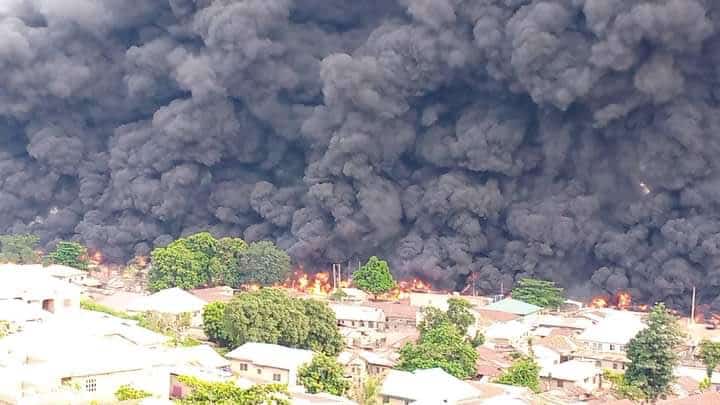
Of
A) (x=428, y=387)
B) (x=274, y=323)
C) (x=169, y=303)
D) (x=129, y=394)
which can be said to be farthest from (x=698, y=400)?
(x=169, y=303)

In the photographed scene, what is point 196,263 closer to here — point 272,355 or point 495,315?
point 495,315

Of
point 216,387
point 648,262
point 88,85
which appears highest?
point 88,85

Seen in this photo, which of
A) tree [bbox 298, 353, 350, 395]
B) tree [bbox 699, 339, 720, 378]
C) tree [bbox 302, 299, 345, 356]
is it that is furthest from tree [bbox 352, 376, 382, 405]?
tree [bbox 699, 339, 720, 378]

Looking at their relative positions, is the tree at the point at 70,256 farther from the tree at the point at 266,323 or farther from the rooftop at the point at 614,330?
the rooftop at the point at 614,330

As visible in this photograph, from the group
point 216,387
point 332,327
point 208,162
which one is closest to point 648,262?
point 332,327

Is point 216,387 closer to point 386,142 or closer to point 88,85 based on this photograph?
point 386,142
